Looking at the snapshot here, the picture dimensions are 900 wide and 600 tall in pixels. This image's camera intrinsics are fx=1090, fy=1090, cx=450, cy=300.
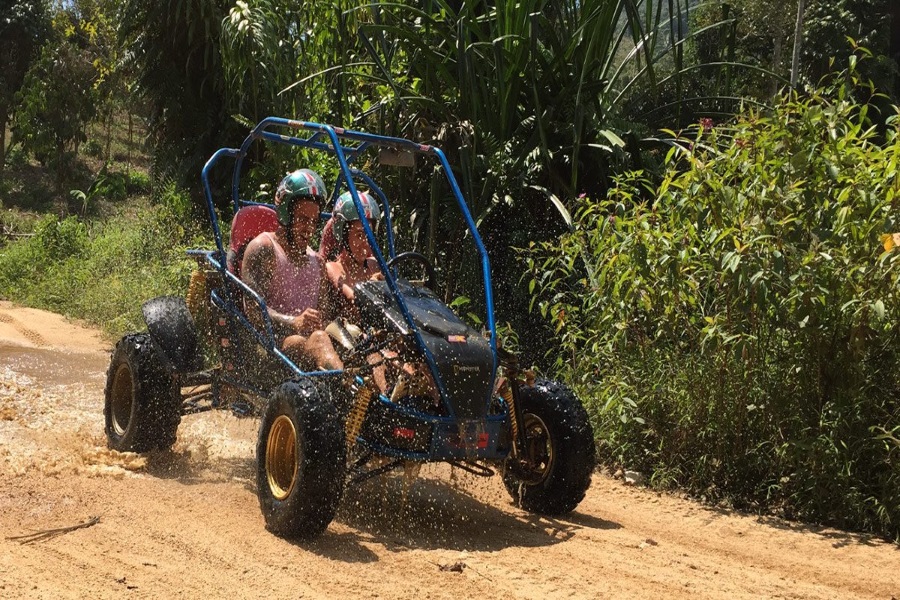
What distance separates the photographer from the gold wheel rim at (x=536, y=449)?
17.5ft

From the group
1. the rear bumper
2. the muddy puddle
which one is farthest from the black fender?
the muddy puddle

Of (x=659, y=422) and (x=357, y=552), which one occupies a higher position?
(x=659, y=422)

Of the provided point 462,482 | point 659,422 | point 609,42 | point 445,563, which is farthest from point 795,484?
point 609,42

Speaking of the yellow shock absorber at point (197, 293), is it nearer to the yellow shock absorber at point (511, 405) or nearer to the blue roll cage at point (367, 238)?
the blue roll cage at point (367, 238)

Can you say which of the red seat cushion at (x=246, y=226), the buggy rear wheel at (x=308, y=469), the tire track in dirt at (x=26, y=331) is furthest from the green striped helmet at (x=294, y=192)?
the tire track in dirt at (x=26, y=331)

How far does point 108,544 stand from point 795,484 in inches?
134

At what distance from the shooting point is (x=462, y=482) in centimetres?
606

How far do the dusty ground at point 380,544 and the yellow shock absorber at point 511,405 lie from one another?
0.47 meters

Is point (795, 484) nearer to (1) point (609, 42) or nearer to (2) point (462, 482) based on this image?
(2) point (462, 482)

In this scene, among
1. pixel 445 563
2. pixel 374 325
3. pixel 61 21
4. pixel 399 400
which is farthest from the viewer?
pixel 61 21

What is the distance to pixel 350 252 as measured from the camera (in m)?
6.03

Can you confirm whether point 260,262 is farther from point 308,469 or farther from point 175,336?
point 308,469

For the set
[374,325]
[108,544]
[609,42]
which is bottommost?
[108,544]

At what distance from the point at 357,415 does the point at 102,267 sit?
36.4 ft
